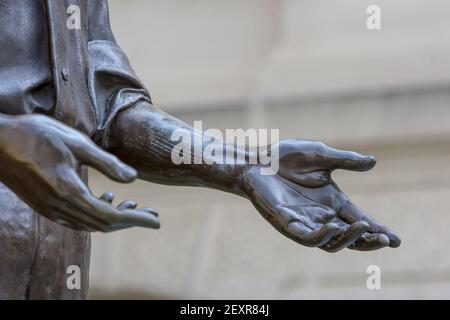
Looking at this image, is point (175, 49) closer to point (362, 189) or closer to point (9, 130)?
point (362, 189)

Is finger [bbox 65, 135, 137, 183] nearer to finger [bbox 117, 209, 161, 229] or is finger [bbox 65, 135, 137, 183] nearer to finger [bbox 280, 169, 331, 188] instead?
finger [bbox 117, 209, 161, 229]

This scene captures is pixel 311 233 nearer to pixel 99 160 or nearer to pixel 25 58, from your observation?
pixel 99 160

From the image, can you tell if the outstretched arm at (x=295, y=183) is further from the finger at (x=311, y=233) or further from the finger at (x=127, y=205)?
the finger at (x=127, y=205)

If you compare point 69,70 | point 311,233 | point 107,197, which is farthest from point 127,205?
point 69,70

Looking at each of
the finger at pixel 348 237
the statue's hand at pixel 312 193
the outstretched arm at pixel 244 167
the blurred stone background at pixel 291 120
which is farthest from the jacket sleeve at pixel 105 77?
the blurred stone background at pixel 291 120

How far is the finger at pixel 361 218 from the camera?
1.62m

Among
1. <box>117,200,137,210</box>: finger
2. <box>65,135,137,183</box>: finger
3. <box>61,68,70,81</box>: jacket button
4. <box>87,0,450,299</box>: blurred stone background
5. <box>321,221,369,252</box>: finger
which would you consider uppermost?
<box>87,0,450,299</box>: blurred stone background

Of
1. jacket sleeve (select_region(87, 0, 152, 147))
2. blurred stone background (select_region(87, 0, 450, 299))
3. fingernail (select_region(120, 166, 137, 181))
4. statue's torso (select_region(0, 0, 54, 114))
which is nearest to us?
fingernail (select_region(120, 166, 137, 181))

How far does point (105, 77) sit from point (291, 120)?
419 centimetres

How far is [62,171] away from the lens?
1.43m

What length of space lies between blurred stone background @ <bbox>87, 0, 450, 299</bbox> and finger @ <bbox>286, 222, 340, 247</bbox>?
4.27m

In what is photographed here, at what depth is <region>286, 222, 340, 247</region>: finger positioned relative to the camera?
1547 mm

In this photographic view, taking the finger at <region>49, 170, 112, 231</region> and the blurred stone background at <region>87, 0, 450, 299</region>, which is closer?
the finger at <region>49, 170, 112, 231</region>

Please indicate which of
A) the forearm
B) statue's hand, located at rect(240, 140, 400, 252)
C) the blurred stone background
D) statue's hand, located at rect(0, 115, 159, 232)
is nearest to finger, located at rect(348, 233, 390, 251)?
statue's hand, located at rect(240, 140, 400, 252)
